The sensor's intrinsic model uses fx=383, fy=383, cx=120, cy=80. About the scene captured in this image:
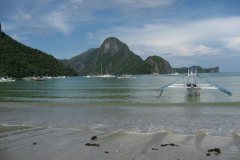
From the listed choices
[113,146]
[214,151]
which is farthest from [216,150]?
[113,146]

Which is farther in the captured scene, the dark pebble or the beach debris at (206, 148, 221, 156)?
the dark pebble

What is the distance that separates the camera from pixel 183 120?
23.4 m

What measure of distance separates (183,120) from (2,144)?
11935mm

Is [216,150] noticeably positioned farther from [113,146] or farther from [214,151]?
[113,146]

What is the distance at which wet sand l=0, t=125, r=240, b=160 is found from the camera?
12609mm

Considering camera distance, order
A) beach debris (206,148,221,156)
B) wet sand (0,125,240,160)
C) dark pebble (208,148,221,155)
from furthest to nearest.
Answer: dark pebble (208,148,221,155) < beach debris (206,148,221,156) < wet sand (0,125,240,160)

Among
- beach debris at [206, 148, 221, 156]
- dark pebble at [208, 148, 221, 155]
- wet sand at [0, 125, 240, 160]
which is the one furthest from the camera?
dark pebble at [208, 148, 221, 155]

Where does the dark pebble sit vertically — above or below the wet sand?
above

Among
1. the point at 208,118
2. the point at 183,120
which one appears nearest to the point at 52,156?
the point at 183,120

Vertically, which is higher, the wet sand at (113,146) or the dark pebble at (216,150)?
the dark pebble at (216,150)

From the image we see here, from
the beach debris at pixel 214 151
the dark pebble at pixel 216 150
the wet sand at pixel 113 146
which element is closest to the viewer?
the wet sand at pixel 113 146

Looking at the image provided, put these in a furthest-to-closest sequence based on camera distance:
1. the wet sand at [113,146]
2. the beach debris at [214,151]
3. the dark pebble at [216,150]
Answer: the dark pebble at [216,150] < the beach debris at [214,151] < the wet sand at [113,146]

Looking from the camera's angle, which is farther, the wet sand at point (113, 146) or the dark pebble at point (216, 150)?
the dark pebble at point (216, 150)

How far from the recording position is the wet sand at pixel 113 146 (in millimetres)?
12609
